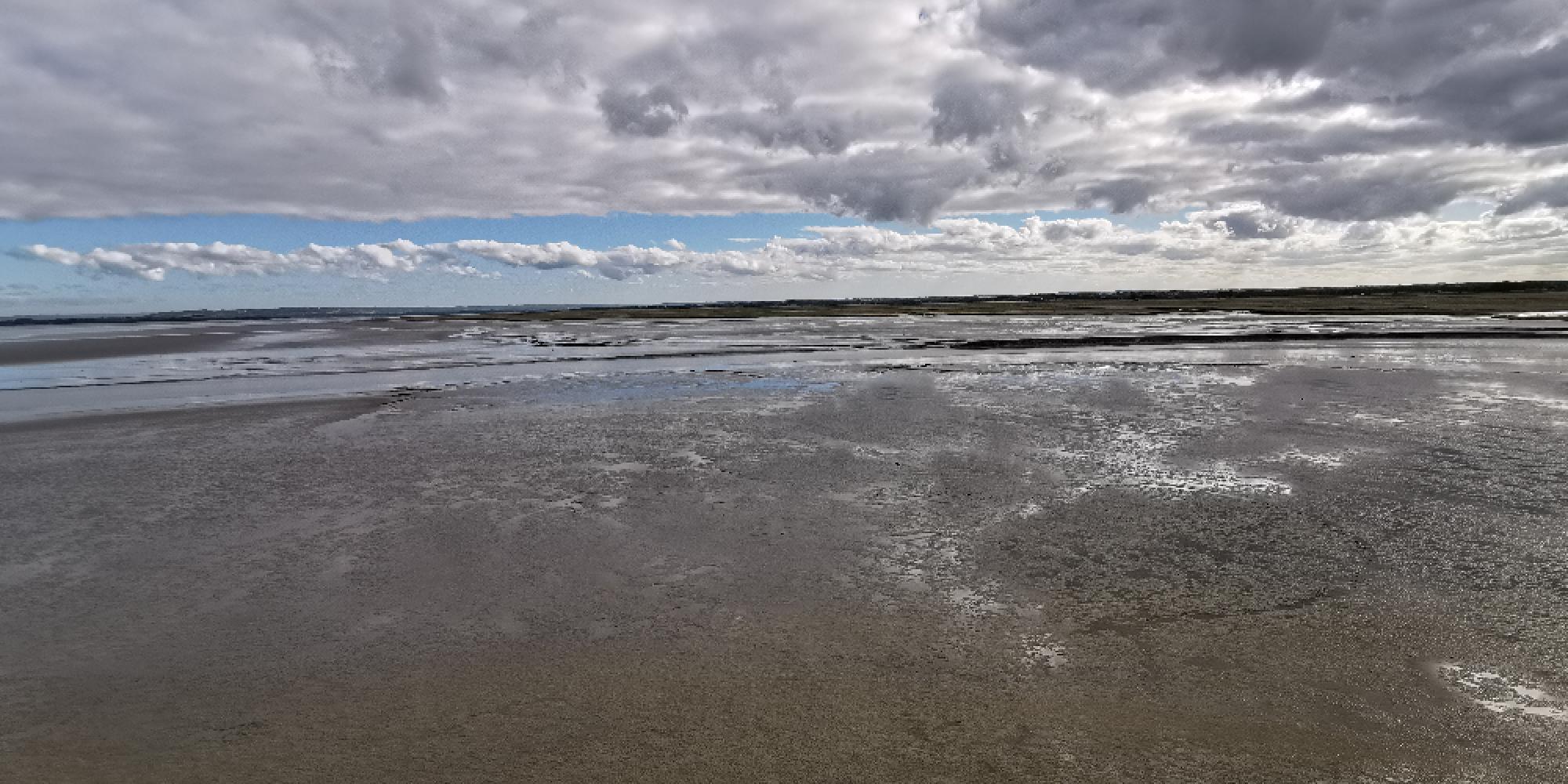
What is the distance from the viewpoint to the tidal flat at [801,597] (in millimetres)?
4945

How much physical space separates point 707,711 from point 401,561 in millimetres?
4717

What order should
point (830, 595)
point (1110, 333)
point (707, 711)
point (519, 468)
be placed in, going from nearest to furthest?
point (707, 711), point (830, 595), point (519, 468), point (1110, 333)

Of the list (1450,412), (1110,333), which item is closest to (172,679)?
(1450,412)

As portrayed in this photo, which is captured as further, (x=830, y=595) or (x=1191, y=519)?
(x=1191, y=519)

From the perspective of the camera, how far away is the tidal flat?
4.95 meters

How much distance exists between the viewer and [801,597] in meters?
7.38

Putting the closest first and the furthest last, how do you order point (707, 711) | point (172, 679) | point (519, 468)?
1. point (707, 711)
2. point (172, 679)
3. point (519, 468)

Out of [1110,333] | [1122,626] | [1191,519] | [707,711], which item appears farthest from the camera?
[1110,333]

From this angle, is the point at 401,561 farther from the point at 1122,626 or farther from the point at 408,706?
the point at 1122,626

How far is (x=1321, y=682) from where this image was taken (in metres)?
5.57

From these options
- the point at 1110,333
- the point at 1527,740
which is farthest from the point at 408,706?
the point at 1110,333

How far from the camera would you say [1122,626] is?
6.57 m

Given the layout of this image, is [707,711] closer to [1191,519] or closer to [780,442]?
[1191,519]

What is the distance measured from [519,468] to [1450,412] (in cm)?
1708
